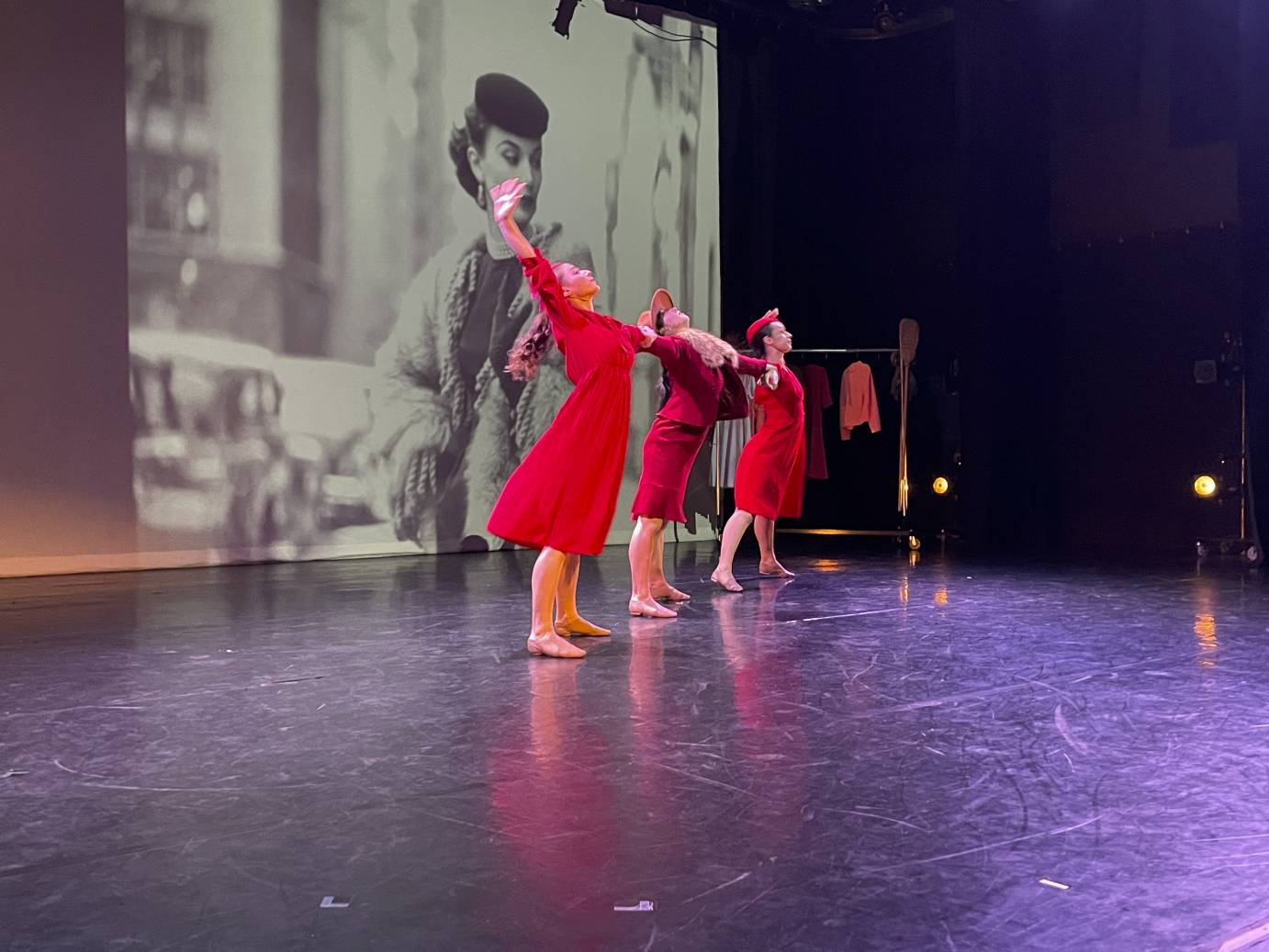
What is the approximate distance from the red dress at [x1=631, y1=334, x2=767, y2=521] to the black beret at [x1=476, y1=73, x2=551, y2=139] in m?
4.37

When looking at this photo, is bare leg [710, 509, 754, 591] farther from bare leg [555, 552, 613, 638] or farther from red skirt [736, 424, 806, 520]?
bare leg [555, 552, 613, 638]

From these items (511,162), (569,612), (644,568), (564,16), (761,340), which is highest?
(564,16)

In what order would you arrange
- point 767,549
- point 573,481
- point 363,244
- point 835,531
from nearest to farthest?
1. point 573,481
2. point 767,549
3. point 363,244
4. point 835,531

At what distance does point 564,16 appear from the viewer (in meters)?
8.98

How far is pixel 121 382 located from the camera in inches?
282

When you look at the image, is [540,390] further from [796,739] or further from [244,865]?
[244,865]

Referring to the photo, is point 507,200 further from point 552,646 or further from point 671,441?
point 671,441

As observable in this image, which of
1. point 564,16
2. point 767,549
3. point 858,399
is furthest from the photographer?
point 858,399

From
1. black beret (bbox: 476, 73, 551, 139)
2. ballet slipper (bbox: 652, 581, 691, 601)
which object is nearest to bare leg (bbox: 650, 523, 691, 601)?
ballet slipper (bbox: 652, 581, 691, 601)

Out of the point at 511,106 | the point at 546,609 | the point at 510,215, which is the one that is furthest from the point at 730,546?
the point at 511,106

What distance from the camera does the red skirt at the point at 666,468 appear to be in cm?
497

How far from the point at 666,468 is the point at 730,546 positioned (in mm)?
1179

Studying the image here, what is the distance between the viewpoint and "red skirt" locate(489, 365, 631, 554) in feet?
12.7

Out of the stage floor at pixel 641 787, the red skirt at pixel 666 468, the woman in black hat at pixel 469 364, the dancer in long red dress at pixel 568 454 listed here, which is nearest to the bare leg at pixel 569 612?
the stage floor at pixel 641 787
